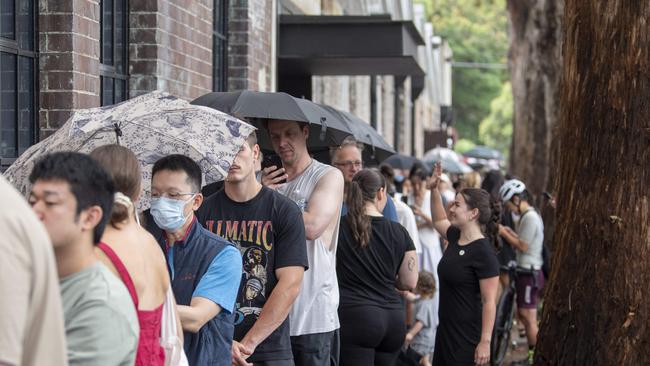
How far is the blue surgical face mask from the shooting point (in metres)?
4.90

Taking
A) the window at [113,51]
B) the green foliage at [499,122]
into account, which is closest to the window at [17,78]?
the window at [113,51]

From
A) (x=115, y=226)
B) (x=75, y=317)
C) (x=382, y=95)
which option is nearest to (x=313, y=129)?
(x=115, y=226)

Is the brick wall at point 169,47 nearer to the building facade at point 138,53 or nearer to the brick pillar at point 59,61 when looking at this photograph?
the building facade at point 138,53

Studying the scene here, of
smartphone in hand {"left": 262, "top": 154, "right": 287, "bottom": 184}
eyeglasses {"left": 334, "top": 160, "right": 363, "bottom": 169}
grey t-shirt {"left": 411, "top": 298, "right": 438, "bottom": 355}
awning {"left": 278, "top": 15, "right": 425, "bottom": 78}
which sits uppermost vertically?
awning {"left": 278, "top": 15, "right": 425, "bottom": 78}

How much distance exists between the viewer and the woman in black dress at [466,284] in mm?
8172

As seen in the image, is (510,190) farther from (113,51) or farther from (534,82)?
(534,82)

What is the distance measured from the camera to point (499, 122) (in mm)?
76562

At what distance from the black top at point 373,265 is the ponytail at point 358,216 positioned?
0.13ft

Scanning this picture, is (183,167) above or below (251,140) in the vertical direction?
below

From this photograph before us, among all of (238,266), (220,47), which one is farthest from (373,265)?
(220,47)

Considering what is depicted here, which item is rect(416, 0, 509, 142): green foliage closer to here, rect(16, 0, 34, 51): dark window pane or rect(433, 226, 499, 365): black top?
rect(433, 226, 499, 365): black top

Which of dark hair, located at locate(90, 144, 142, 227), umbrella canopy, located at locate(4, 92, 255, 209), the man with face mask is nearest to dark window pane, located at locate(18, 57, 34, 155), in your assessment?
umbrella canopy, located at locate(4, 92, 255, 209)

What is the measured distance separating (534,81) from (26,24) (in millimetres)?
16859

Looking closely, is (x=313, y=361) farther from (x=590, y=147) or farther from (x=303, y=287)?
(x=590, y=147)
